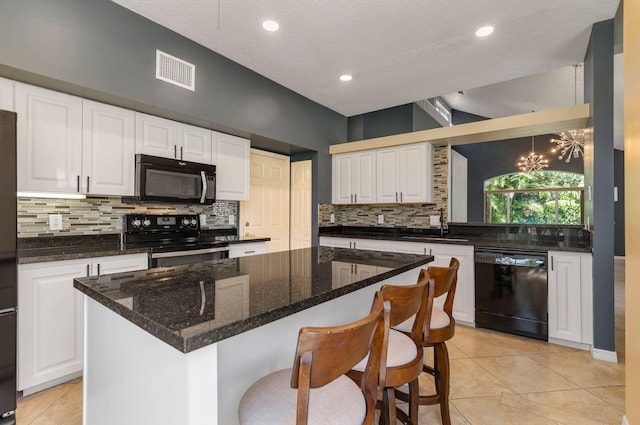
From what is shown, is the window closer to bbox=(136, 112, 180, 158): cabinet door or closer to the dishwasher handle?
the dishwasher handle

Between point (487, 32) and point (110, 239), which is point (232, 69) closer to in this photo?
point (110, 239)

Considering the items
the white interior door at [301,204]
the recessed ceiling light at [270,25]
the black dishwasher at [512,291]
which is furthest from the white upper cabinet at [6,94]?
the black dishwasher at [512,291]

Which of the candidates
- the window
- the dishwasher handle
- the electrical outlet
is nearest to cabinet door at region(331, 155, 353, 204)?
the dishwasher handle

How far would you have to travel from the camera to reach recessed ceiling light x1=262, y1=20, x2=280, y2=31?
2.60m

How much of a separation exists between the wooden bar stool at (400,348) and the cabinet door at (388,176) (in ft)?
9.60

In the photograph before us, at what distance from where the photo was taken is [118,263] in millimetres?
2400

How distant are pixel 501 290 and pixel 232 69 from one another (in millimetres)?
3553

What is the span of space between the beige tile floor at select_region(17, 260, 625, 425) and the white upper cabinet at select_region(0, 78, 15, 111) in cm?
192

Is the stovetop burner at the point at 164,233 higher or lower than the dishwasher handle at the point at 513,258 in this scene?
higher

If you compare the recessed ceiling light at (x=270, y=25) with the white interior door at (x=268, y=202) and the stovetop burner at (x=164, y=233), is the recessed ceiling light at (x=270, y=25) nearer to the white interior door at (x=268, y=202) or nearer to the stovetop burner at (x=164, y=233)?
the white interior door at (x=268, y=202)

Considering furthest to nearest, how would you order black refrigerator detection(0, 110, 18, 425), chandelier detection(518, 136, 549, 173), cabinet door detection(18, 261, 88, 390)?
chandelier detection(518, 136, 549, 173), cabinet door detection(18, 261, 88, 390), black refrigerator detection(0, 110, 18, 425)

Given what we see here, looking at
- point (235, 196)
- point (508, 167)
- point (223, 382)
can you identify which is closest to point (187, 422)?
point (223, 382)

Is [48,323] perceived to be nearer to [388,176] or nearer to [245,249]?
[245,249]

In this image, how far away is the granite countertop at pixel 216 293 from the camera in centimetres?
80
